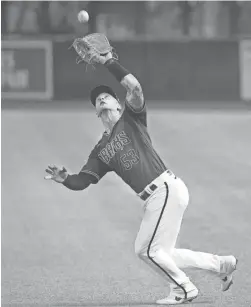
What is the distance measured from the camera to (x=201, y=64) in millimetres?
28328

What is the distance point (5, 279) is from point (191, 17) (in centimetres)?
1927

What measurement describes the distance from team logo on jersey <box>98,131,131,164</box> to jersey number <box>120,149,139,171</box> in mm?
75

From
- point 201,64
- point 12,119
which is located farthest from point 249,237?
point 201,64

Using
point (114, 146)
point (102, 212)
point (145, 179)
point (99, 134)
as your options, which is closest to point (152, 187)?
point (145, 179)

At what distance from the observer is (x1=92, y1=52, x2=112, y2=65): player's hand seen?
823 cm

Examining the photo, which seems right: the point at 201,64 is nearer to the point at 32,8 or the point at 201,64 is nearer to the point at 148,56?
the point at 148,56

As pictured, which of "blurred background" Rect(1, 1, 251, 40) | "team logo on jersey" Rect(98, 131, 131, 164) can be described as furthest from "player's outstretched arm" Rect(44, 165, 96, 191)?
"blurred background" Rect(1, 1, 251, 40)

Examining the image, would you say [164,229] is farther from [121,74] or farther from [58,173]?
[121,74]

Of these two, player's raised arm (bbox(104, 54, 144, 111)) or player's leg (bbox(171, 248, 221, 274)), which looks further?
player's leg (bbox(171, 248, 221, 274))

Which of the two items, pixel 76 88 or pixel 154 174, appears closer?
pixel 154 174

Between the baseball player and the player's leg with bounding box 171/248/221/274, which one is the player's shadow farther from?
the player's leg with bounding box 171/248/221/274

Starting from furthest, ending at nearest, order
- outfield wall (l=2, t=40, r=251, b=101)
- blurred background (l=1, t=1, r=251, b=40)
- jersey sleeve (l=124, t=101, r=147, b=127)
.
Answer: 1. blurred background (l=1, t=1, r=251, b=40)
2. outfield wall (l=2, t=40, r=251, b=101)
3. jersey sleeve (l=124, t=101, r=147, b=127)

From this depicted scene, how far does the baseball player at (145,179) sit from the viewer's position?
28.5 feet

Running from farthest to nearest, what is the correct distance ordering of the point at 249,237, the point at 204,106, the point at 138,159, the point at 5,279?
1. the point at 204,106
2. the point at 249,237
3. the point at 5,279
4. the point at 138,159
